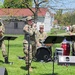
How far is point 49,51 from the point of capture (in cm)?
1315

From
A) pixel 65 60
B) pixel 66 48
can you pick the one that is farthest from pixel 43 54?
pixel 65 60

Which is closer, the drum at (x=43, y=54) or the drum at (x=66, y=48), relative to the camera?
the drum at (x=43, y=54)

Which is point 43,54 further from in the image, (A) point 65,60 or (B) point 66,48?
(A) point 65,60

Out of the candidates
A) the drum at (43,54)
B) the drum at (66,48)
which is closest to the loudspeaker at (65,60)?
the drum at (43,54)

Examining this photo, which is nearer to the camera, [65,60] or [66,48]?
[65,60]

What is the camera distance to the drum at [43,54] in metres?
13.0

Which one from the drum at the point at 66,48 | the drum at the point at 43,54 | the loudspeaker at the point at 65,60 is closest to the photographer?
the loudspeaker at the point at 65,60

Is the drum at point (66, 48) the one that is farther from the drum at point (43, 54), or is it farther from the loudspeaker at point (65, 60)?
the loudspeaker at point (65, 60)

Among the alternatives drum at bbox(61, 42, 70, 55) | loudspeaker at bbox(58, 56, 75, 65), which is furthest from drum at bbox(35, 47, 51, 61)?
loudspeaker at bbox(58, 56, 75, 65)

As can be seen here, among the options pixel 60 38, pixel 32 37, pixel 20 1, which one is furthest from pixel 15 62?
pixel 20 1

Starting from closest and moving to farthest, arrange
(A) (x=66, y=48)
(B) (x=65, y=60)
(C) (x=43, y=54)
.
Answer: (B) (x=65, y=60)
(C) (x=43, y=54)
(A) (x=66, y=48)

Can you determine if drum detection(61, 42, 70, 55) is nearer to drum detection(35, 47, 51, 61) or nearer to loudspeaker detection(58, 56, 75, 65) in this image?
drum detection(35, 47, 51, 61)

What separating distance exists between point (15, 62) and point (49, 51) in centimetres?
141

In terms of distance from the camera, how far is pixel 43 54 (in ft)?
43.5
